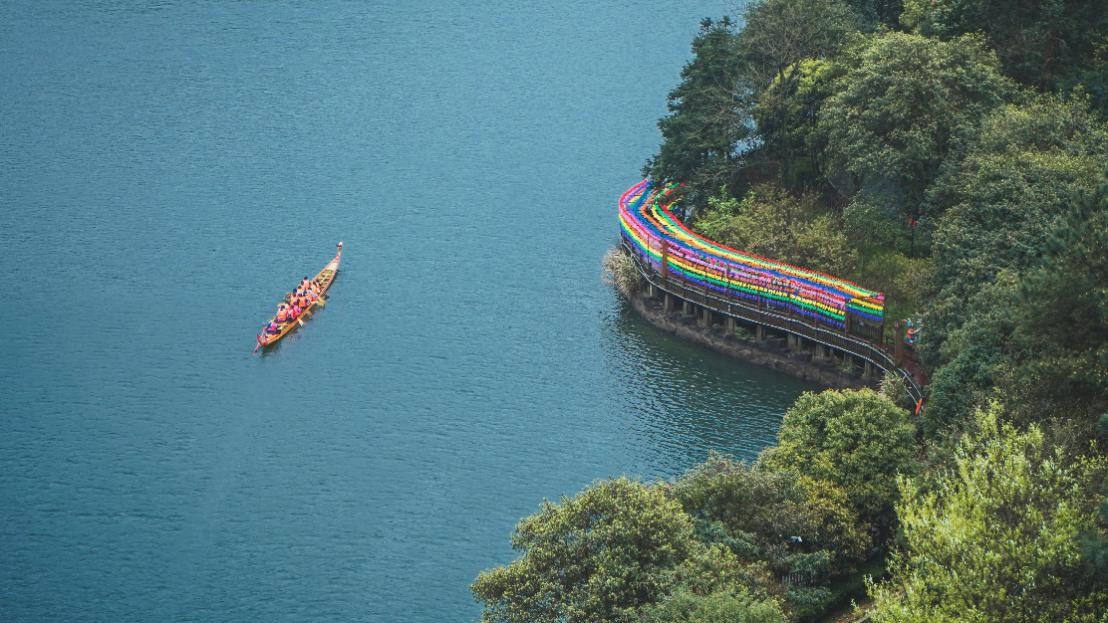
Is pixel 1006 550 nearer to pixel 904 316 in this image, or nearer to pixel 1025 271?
pixel 1025 271

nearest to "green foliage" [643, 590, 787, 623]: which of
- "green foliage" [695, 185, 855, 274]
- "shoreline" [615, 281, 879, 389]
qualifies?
"shoreline" [615, 281, 879, 389]

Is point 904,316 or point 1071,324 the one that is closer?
point 1071,324

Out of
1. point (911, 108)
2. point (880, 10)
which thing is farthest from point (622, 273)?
point (880, 10)

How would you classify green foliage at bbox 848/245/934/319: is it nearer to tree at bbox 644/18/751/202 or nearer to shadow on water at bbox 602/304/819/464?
shadow on water at bbox 602/304/819/464

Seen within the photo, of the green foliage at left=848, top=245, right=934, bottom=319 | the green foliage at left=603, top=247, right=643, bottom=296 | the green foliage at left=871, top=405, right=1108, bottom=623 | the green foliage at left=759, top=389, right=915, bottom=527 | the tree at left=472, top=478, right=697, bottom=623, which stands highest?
the green foliage at left=603, top=247, right=643, bottom=296

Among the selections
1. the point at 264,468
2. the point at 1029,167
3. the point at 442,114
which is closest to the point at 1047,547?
the point at 1029,167

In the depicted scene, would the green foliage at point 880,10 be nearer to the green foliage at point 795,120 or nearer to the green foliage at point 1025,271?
the green foliage at point 795,120

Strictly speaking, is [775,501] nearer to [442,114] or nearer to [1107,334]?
[1107,334]
